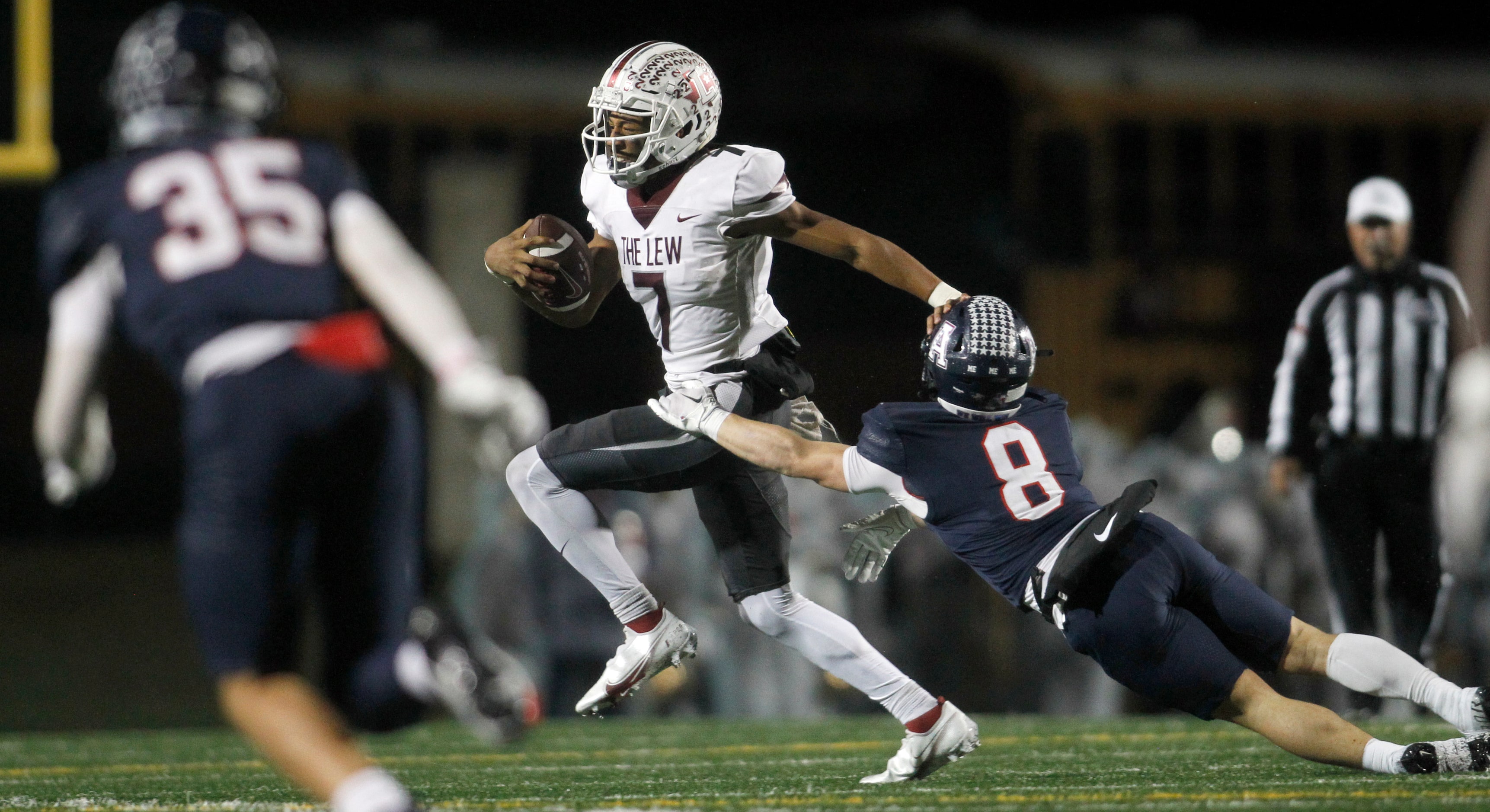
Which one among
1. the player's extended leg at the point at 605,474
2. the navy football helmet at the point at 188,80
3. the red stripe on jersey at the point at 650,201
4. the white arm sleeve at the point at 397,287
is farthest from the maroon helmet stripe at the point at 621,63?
the white arm sleeve at the point at 397,287

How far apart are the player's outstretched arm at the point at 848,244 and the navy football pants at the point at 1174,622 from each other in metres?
0.88

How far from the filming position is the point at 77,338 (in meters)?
2.98

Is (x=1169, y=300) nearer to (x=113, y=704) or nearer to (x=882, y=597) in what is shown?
(x=882, y=597)

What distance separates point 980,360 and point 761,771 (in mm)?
1368

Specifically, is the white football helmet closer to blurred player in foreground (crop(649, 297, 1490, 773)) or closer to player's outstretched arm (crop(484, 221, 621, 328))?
player's outstretched arm (crop(484, 221, 621, 328))

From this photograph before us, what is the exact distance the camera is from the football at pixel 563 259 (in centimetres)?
495

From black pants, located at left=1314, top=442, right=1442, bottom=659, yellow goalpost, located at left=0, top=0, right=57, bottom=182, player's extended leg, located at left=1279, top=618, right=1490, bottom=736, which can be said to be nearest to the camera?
player's extended leg, located at left=1279, top=618, right=1490, bottom=736

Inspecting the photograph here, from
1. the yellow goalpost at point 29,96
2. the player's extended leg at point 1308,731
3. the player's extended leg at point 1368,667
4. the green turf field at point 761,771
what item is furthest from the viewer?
the yellow goalpost at point 29,96

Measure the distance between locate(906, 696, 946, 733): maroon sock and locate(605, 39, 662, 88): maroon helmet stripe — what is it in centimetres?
177

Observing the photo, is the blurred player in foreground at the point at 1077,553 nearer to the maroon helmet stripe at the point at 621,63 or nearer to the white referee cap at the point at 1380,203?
the maroon helmet stripe at the point at 621,63

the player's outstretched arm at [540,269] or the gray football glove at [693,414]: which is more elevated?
the player's outstretched arm at [540,269]

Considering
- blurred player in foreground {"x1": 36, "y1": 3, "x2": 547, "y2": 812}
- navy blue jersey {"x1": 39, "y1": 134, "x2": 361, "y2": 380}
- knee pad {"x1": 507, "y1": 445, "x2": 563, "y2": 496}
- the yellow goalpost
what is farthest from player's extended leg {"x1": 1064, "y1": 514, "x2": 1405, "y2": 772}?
the yellow goalpost

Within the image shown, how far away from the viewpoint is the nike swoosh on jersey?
4191 millimetres

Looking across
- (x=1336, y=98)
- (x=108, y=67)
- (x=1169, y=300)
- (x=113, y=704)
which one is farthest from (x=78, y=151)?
(x=1336, y=98)
